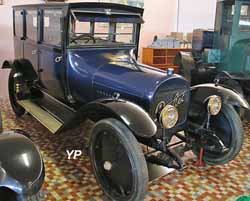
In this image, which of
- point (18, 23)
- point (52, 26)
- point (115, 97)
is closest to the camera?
point (115, 97)

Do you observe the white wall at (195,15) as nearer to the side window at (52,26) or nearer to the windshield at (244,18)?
the windshield at (244,18)

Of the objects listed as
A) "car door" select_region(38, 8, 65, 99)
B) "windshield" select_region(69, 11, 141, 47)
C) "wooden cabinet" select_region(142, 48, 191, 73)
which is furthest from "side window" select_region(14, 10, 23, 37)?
"wooden cabinet" select_region(142, 48, 191, 73)

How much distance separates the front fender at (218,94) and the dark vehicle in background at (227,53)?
103 cm

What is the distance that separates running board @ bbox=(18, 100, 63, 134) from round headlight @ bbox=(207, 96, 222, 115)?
1.43 m

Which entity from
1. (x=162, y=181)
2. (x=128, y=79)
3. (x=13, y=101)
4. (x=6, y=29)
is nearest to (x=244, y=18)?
(x=128, y=79)

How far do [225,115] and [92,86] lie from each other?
1.31m

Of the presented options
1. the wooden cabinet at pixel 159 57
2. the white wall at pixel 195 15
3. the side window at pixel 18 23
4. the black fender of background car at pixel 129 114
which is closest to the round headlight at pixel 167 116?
the black fender of background car at pixel 129 114

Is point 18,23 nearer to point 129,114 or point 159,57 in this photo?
point 129,114

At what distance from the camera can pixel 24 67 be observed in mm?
3982

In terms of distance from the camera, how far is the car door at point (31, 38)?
3.56 metres

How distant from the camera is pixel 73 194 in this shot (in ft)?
7.83

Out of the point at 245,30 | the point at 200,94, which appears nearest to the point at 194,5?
the point at 245,30

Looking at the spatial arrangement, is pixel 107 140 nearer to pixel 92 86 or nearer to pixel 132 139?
pixel 132 139

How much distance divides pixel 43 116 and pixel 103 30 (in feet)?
3.85
